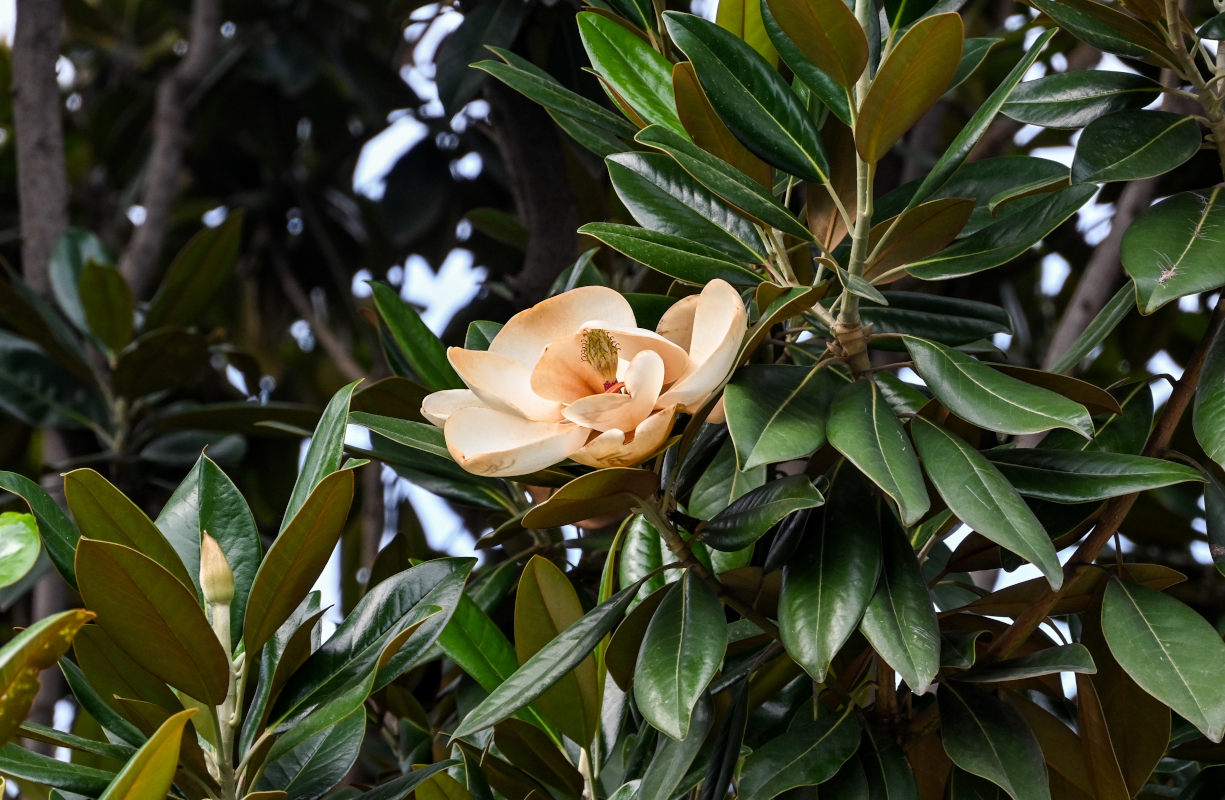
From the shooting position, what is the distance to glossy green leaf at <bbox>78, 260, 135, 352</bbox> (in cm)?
170

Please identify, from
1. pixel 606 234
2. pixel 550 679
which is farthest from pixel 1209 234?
pixel 550 679

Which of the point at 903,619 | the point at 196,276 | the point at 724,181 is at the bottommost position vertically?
the point at 196,276

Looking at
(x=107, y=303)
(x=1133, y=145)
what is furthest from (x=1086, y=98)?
(x=107, y=303)

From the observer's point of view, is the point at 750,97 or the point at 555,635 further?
the point at 555,635

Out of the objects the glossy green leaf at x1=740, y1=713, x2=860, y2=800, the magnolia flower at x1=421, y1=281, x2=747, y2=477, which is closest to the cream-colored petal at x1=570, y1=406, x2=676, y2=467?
the magnolia flower at x1=421, y1=281, x2=747, y2=477

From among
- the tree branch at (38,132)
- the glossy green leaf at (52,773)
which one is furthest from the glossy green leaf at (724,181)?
the tree branch at (38,132)

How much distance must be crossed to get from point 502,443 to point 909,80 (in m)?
0.30

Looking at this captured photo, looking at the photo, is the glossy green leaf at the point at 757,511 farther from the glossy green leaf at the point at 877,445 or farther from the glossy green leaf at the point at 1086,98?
the glossy green leaf at the point at 1086,98

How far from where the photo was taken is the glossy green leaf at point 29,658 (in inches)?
19.9

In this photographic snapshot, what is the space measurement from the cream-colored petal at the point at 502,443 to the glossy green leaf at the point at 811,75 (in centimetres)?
26

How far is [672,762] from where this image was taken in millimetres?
692

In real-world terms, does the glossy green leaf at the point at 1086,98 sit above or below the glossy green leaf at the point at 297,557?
above

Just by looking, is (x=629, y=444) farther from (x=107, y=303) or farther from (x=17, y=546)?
(x=107, y=303)

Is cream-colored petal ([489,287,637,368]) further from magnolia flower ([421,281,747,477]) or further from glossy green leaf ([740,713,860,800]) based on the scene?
glossy green leaf ([740,713,860,800])
